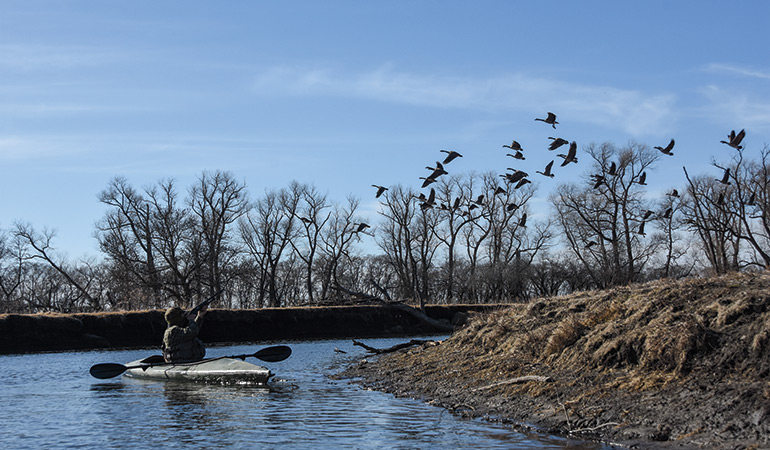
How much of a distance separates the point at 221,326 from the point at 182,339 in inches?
684

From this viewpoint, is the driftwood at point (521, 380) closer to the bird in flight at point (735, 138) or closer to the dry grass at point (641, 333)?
the dry grass at point (641, 333)

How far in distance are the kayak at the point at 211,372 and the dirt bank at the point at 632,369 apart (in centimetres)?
286

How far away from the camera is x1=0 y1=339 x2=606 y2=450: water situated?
383 inches

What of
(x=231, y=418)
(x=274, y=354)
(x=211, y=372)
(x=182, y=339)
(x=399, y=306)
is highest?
(x=399, y=306)

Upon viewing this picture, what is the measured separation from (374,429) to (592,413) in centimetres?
298

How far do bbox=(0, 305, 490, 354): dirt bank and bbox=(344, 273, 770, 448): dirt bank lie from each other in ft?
65.6

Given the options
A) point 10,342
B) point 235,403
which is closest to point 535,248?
point 10,342

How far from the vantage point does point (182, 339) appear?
19.0 metres

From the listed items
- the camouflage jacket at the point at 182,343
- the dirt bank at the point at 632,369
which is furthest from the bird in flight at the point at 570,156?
the camouflage jacket at the point at 182,343

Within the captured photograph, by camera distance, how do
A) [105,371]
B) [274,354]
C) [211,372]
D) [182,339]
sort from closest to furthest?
[211,372] < [105,371] < [182,339] < [274,354]

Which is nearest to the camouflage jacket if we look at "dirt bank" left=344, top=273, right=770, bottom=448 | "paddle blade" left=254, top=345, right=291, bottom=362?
"paddle blade" left=254, top=345, right=291, bottom=362

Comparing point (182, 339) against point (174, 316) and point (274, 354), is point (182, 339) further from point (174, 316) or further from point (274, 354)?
point (274, 354)

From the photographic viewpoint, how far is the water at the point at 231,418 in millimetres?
9734

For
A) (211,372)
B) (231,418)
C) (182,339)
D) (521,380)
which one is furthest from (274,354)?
(521,380)
